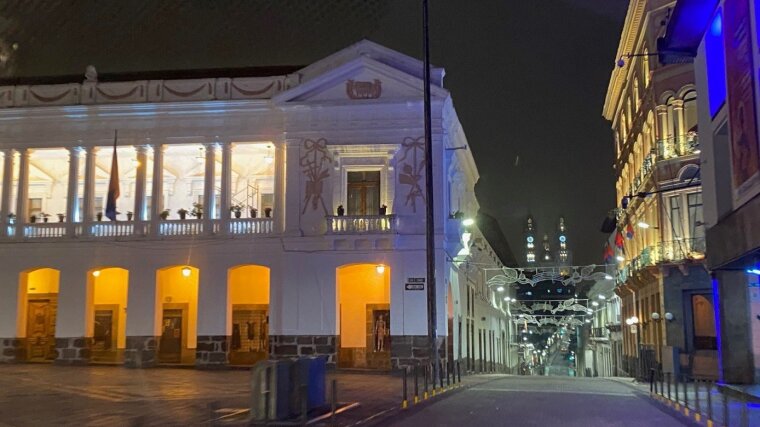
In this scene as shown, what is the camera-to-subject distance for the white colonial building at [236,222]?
1214 inches

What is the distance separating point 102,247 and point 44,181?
585cm

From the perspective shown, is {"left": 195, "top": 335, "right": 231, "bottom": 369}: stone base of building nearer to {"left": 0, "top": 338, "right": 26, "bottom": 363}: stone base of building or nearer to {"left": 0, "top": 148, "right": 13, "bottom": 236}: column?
{"left": 0, "top": 338, "right": 26, "bottom": 363}: stone base of building

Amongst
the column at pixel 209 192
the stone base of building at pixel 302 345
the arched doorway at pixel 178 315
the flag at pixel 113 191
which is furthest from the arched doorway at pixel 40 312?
the stone base of building at pixel 302 345

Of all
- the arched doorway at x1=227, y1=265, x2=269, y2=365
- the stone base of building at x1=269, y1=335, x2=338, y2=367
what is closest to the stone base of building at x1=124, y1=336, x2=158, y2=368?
the arched doorway at x1=227, y1=265, x2=269, y2=365

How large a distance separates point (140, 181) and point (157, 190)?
3.19 feet

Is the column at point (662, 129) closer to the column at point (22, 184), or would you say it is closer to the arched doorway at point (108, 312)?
the arched doorway at point (108, 312)

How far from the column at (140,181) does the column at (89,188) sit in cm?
190

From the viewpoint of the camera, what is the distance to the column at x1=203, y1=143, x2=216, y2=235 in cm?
3206

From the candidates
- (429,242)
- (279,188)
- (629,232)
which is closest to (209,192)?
(279,188)

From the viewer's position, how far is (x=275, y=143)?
32188 mm

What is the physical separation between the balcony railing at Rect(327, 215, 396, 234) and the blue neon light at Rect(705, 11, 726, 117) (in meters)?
13.8

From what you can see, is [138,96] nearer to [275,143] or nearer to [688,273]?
[275,143]

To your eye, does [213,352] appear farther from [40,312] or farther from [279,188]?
[40,312]

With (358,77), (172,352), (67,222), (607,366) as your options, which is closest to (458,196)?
(358,77)
